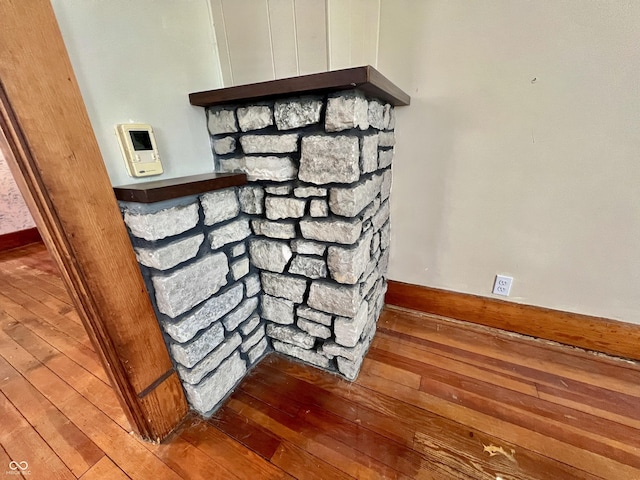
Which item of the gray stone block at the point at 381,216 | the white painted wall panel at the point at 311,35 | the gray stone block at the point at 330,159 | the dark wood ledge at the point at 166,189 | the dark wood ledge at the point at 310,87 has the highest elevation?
the white painted wall panel at the point at 311,35

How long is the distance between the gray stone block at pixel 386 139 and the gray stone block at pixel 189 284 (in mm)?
848

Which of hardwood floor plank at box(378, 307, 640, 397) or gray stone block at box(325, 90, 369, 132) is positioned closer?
gray stone block at box(325, 90, 369, 132)

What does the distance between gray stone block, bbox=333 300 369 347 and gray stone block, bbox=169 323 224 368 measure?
1.65 feet

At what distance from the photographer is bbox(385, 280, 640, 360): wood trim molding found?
125cm

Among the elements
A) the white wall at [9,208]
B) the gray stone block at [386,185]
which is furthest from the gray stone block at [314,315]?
the white wall at [9,208]

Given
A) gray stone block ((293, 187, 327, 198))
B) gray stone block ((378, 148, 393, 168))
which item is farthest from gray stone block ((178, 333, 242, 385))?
gray stone block ((378, 148, 393, 168))

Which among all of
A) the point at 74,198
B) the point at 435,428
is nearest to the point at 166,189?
the point at 74,198

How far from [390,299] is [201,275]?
47.3 inches

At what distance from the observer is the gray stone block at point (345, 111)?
2.72ft

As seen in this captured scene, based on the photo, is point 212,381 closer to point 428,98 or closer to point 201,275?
point 201,275

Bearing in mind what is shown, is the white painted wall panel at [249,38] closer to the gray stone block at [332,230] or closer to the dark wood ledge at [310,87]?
the dark wood ledge at [310,87]

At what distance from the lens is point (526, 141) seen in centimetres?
115

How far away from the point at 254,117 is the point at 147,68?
1.19ft

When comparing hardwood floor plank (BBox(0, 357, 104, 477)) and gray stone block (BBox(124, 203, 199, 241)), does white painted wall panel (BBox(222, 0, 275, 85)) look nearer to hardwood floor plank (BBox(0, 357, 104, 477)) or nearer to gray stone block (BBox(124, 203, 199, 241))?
gray stone block (BBox(124, 203, 199, 241))
